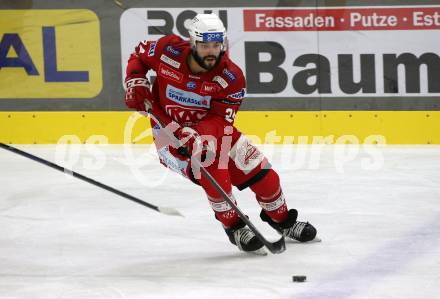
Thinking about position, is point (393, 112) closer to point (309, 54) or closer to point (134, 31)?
point (309, 54)

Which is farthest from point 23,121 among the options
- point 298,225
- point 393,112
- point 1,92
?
point 298,225

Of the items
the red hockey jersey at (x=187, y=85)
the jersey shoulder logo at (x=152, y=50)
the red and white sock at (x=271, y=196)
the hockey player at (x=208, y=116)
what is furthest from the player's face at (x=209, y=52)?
the red and white sock at (x=271, y=196)

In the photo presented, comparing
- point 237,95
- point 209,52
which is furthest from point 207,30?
point 237,95

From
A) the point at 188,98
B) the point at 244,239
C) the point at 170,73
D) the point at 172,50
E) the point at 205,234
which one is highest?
the point at 172,50

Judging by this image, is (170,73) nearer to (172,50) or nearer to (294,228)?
(172,50)

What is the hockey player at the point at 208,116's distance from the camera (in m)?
4.72

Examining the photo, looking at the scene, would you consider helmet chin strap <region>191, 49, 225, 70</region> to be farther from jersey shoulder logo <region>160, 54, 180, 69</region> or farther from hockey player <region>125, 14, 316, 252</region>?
jersey shoulder logo <region>160, 54, 180, 69</region>

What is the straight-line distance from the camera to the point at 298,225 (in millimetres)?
4980

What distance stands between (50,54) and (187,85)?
9.92ft

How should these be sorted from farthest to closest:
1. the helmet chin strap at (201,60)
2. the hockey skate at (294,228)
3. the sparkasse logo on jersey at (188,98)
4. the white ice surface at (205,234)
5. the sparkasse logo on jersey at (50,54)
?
the sparkasse logo on jersey at (50,54) → the hockey skate at (294,228) → the sparkasse logo on jersey at (188,98) → the helmet chin strap at (201,60) → the white ice surface at (205,234)

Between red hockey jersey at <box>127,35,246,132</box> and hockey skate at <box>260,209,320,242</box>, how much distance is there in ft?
1.83

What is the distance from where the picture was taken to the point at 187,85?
4.83 meters

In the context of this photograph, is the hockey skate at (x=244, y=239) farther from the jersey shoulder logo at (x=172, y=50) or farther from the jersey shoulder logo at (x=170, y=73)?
the jersey shoulder logo at (x=172, y=50)

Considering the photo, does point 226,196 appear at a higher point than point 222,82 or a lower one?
lower
